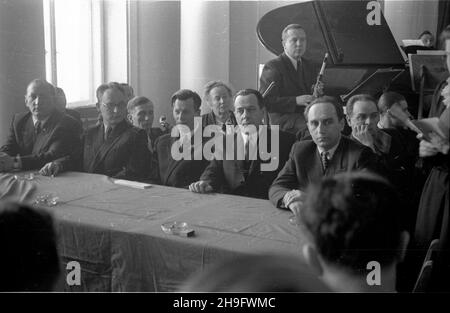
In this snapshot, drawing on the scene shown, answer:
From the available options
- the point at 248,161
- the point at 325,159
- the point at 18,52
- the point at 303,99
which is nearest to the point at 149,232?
the point at 248,161

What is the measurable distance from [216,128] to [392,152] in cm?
71

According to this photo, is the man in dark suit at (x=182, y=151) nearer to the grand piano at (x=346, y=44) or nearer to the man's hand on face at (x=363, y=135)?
the grand piano at (x=346, y=44)

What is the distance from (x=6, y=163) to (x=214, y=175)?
837 mm

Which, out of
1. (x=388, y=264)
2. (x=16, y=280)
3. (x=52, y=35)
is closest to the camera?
(x=388, y=264)

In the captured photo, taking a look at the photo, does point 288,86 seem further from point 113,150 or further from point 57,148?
point 57,148

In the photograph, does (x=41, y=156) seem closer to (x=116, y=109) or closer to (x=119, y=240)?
(x=116, y=109)

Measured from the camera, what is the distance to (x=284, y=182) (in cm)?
244

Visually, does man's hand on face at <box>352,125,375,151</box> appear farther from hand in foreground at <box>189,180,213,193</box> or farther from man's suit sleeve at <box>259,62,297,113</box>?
hand in foreground at <box>189,180,213,193</box>

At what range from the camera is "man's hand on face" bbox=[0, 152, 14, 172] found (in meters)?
2.61

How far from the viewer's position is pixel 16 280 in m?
1.93

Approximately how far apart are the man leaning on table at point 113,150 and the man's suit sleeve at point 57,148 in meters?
0.03

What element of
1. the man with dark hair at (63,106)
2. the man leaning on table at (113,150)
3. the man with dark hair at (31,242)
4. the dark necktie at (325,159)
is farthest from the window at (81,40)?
the man with dark hair at (31,242)

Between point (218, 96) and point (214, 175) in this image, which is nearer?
point (218, 96)

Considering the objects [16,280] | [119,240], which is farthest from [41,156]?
[16,280]
